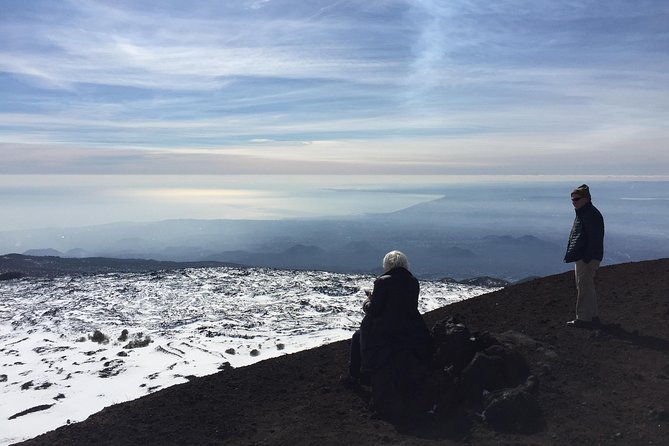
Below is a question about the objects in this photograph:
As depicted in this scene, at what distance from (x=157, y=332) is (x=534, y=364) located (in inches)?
532

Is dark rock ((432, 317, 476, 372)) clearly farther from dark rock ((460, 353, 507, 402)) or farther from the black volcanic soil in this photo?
the black volcanic soil

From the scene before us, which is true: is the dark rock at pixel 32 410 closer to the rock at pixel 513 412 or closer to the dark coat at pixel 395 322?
the dark coat at pixel 395 322

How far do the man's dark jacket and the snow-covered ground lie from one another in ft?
28.4

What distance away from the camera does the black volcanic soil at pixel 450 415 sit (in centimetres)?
657

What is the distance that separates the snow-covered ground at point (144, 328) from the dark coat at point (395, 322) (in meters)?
6.78

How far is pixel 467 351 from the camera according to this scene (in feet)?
26.1

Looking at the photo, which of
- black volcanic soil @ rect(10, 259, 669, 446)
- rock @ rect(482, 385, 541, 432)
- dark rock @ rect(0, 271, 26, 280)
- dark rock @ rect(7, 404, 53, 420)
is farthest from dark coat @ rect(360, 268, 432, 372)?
dark rock @ rect(0, 271, 26, 280)

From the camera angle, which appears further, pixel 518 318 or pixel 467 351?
pixel 518 318

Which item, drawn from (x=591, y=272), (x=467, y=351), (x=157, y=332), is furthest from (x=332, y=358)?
(x=157, y=332)

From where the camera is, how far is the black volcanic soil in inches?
259

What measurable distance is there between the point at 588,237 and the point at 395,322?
454 cm

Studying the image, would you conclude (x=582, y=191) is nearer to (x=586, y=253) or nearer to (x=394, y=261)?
(x=586, y=253)

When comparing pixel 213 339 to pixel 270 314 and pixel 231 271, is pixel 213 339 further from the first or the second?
pixel 231 271

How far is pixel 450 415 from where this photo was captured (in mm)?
7000
